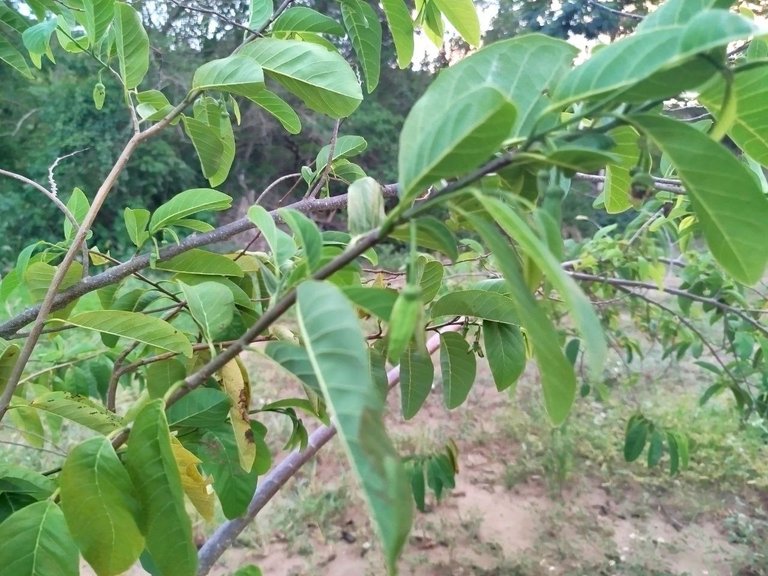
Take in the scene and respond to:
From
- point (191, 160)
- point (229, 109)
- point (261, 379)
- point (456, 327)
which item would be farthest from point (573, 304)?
point (191, 160)

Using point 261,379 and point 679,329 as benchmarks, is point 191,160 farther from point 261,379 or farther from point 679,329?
point 679,329

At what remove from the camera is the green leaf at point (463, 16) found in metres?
0.64

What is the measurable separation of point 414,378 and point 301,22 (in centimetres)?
43

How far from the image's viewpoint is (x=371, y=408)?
20cm

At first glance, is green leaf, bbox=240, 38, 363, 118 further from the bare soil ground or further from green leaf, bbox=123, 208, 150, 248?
the bare soil ground

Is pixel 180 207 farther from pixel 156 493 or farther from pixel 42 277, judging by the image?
pixel 156 493

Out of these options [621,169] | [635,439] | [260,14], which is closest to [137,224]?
[260,14]

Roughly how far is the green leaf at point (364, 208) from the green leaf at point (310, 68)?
22 centimetres

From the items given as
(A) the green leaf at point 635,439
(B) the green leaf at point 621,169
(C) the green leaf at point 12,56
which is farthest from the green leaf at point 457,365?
(A) the green leaf at point 635,439

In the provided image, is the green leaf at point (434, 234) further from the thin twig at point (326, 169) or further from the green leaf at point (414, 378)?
the thin twig at point (326, 169)

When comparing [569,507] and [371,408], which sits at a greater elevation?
[371,408]

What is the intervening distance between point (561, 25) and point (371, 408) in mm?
4314

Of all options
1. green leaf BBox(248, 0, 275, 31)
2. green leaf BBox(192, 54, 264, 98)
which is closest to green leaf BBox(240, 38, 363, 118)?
green leaf BBox(192, 54, 264, 98)

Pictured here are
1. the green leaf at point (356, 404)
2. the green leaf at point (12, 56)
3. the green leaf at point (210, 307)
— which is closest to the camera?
the green leaf at point (356, 404)
